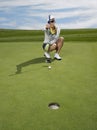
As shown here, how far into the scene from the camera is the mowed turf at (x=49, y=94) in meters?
5.92

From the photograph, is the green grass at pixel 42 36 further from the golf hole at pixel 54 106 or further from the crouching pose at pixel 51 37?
the golf hole at pixel 54 106

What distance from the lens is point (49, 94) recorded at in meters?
7.60

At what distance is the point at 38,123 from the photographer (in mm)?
5867

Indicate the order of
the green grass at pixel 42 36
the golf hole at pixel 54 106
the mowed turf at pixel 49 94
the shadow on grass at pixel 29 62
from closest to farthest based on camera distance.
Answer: the mowed turf at pixel 49 94 → the golf hole at pixel 54 106 → the shadow on grass at pixel 29 62 → the green grass at pixel 42 36

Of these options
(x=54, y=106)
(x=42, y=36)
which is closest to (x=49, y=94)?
(x=54, y=106)

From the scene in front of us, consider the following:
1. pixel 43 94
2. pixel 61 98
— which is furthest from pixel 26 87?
pixel 61 98

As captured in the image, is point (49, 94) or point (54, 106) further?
point (49, 94)

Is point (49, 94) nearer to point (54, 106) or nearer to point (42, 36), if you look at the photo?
point (54, 106)

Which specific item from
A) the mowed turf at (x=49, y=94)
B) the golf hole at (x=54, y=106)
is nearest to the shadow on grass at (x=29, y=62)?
the mowed turf at (x=49, y=94)

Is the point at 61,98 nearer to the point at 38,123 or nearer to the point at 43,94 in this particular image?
the point at 43,94

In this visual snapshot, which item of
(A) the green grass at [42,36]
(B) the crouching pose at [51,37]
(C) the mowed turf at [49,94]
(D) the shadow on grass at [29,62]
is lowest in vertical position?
(A) the green grass at [42,36]

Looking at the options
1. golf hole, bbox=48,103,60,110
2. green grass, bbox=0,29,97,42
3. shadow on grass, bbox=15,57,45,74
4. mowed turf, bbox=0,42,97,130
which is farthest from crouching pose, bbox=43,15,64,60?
green grass, bbox=0,29,97,42

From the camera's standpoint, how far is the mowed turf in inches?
233

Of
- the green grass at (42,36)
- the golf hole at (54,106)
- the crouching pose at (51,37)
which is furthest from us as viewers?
the green grass at (42,36)
